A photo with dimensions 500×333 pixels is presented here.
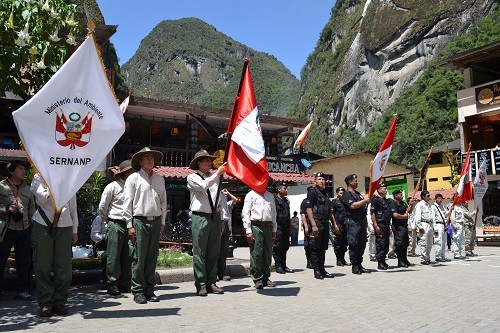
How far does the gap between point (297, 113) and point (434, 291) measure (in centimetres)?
8093

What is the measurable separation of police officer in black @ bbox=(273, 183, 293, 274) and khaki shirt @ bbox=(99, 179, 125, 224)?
4061mm

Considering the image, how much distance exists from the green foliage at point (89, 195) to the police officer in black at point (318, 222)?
5092 mm

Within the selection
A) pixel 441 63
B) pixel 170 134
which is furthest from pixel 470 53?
pixel 170 134

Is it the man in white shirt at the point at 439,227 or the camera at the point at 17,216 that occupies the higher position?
the camera at the point at 17,216

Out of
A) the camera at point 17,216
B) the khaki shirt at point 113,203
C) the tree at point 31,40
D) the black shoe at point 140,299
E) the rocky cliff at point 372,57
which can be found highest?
the rocky cliff at point 372,57

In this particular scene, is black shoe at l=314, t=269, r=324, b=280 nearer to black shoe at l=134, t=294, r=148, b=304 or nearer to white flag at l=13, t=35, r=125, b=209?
black shoe at l=134, t=294, r=148, b=304

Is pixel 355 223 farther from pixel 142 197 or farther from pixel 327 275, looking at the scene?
pixel 142 197

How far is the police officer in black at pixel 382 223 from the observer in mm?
10836

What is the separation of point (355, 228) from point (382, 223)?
1.46 metres

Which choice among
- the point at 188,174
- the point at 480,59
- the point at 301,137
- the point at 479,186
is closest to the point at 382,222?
the point at 479,186

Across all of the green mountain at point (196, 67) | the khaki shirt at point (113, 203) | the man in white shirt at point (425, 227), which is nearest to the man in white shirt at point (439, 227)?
the man in white shirt at point (425, 227)

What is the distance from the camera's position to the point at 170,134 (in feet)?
75.2

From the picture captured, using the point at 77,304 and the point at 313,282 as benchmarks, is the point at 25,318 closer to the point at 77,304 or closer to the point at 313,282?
the point at 77,304

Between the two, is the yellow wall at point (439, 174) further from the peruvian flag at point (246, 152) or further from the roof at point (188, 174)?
the peruvian flag at point (246, 152)
